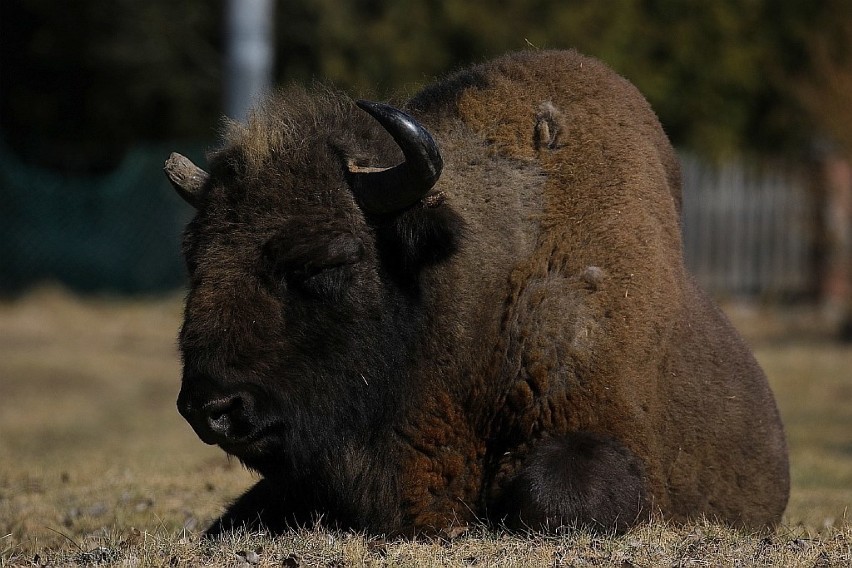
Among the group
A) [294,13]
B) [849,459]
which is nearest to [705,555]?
[849,459]

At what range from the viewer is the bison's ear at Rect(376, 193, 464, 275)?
576 cm

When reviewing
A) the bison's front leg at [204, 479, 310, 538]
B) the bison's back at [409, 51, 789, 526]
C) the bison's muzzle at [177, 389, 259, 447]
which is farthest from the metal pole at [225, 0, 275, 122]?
the bison's muzzle at [177, 389, 259, 447]

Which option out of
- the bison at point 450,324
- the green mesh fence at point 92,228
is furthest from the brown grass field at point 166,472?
the green mesh fence at point 92,228

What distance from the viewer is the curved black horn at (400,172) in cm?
548

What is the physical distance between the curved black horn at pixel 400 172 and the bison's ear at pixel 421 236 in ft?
0.21

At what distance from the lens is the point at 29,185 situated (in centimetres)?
2542

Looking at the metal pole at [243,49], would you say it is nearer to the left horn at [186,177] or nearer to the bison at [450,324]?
the left horn at [186,177]

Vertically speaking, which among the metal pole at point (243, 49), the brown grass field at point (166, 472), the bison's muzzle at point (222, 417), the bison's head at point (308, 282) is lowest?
the brown grass field at point (166, 472)

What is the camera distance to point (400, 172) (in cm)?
561

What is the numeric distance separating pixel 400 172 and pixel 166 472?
4.78 m

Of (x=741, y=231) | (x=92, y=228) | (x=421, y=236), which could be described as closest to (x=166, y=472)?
(x=421, y=236)

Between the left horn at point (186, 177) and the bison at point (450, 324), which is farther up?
the left horn at point (186, 177)

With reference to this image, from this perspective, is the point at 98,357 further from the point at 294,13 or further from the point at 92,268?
the point at 294,13

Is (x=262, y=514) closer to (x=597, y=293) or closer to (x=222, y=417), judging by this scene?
(x=222, y=417)
